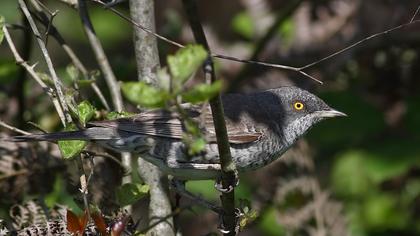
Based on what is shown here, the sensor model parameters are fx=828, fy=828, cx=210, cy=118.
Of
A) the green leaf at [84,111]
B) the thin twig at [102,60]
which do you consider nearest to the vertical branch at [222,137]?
the green leaf at [84,111]

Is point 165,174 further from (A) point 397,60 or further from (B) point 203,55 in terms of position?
(A) point 397,60

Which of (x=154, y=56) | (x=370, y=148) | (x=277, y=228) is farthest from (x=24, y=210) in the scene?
(x=370, y=148)

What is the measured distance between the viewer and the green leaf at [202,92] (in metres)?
2.59

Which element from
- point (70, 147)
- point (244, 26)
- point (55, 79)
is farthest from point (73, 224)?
point (244, 26)

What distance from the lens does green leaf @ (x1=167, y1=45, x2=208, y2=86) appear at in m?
2.57

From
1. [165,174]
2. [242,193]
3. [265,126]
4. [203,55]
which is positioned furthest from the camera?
[242,193]

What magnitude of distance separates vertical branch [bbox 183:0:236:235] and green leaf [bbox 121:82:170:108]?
22 cm

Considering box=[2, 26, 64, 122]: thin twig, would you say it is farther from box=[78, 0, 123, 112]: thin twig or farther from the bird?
box=[78, 0, 123, 112]: thin twig

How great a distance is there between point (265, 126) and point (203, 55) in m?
2.21

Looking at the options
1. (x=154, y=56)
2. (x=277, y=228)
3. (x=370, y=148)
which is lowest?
(x=277, y=228)

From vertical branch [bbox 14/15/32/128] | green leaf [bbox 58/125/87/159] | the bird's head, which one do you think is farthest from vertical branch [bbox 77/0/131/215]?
the bird's head

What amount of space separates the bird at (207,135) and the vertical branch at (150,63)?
0.16 meters

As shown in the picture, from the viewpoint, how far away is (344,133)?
617cm

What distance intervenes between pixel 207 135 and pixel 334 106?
7.12 feet
